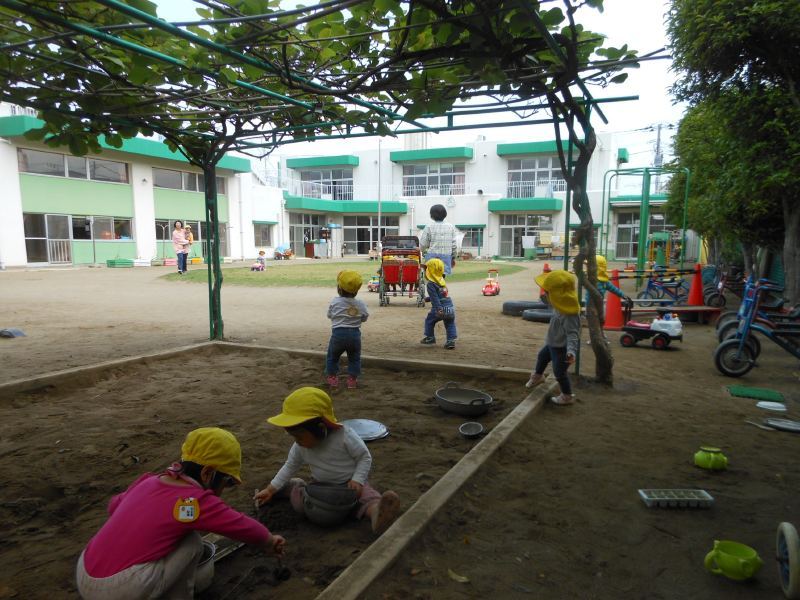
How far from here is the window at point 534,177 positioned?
39.5 meters

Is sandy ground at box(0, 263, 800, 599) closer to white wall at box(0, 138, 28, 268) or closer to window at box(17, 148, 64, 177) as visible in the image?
white wall at box(0, 138, 28, 268)

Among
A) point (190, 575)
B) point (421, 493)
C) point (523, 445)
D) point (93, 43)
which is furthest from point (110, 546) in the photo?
point (93, 43)

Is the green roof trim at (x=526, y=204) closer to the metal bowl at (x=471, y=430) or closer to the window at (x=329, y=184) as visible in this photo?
the window at (x=329, y=184)

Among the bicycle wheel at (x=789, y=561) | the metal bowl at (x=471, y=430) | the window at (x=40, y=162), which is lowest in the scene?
the metal bowl at (x=471, y=430)

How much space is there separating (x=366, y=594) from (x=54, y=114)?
548cm

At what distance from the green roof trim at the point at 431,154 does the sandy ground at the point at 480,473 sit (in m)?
36.6

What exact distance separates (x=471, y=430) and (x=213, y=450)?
97.0 inches

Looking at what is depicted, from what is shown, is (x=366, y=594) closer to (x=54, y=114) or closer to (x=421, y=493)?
(x=421, y=493)

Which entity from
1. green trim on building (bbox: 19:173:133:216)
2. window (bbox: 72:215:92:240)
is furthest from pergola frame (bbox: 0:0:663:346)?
window (bbox: 72:215:92:240)

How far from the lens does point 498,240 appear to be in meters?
40.6

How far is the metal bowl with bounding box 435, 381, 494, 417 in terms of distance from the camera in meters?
4.53

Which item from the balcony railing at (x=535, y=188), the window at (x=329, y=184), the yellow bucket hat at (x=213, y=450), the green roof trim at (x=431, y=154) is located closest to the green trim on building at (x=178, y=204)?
the window at (x=329, y=184)

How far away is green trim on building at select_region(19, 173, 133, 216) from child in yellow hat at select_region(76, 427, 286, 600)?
87.6 ft

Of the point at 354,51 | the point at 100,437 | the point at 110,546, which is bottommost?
the point at 100,437
